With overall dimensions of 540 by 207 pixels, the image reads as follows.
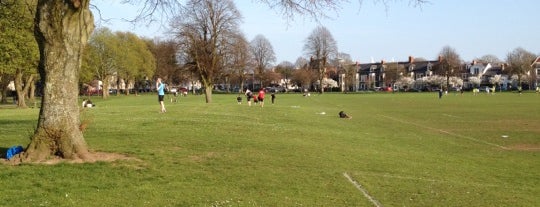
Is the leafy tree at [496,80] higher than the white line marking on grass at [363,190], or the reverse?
the leafy tree at [496,80]

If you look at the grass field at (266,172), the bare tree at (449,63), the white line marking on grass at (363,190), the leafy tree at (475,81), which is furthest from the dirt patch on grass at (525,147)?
the leafy tree at (475,81)

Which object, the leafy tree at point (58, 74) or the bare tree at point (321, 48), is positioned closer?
the leafy tree at point (58, 74)

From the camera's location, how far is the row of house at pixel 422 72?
503ft

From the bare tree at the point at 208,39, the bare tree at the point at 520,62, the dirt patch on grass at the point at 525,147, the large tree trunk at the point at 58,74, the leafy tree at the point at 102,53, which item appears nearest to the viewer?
the large tree trunk at the point at 58,74

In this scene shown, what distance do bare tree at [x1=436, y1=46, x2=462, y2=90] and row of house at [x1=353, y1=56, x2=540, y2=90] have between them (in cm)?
194

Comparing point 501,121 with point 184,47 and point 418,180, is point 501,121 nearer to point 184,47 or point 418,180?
point 418,180

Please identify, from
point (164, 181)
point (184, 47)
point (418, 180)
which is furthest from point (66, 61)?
point (184, 47)

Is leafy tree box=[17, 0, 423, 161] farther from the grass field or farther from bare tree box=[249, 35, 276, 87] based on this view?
bare tree box=[249, 35, 276, 87]

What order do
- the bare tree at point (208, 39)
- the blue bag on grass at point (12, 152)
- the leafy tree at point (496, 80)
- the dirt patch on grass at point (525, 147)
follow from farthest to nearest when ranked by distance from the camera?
1. the leafy tree at point (496, 80)
2. the bare tree at point (208, 39)
3. the dirt patch on grass at point (525, 147)
4. the blue bag on grass at point (12, 152)

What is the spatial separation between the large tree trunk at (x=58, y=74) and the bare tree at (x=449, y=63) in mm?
133617

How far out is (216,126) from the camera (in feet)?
69.2

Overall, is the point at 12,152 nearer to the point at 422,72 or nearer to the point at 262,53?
the point at 262,53

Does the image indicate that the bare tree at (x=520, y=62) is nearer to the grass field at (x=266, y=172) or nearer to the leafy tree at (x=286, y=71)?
the leafy tree at (x=286, y=71)

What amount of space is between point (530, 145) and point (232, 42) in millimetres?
42267
